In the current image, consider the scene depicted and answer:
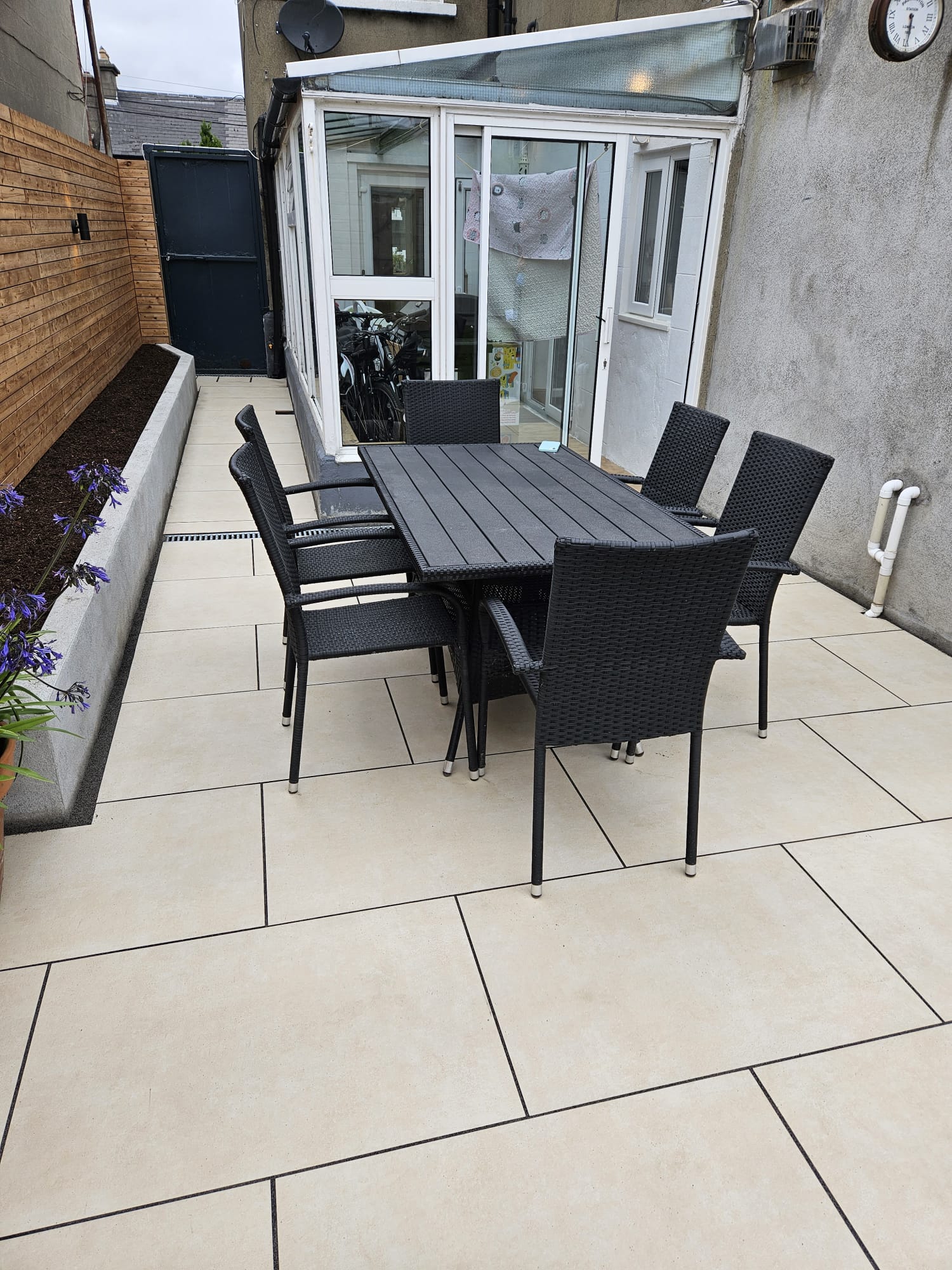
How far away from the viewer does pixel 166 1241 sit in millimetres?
1324

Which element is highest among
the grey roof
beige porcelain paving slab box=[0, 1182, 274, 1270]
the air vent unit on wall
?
the grey roof

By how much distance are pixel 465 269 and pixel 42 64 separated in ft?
13.0

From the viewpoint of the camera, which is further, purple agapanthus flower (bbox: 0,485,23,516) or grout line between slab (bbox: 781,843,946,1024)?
purple agapanthus flower (bbox: 0,485,23,516)

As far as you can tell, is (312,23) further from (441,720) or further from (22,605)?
(22,605)

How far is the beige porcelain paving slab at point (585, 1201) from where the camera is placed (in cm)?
132

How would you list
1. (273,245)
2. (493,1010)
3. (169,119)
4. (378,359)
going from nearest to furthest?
(493,1010)
(378,359)
(273,245)
(169,119)

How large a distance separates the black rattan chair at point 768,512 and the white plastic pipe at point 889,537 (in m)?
1.00

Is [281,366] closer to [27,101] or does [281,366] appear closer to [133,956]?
[27,101]

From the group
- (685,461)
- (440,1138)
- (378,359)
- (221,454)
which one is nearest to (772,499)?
(685,461)

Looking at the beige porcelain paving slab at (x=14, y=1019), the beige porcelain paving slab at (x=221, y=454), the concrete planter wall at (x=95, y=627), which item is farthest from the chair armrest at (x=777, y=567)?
the beige porcelain paving slab at (x=221, y=454)

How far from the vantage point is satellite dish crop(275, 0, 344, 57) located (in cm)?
638

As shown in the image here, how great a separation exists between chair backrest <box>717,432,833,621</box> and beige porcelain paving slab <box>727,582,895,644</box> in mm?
747

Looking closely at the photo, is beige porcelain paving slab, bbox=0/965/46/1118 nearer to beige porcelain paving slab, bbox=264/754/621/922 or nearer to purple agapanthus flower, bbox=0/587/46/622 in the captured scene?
beige porcelain paving slab, bbox=264/754/621/922

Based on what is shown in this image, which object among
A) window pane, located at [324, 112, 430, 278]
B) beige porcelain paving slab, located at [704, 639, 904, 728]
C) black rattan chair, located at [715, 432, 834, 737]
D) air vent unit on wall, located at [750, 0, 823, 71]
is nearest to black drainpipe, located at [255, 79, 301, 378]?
window pane, located at [324, 112, 430, 278]
